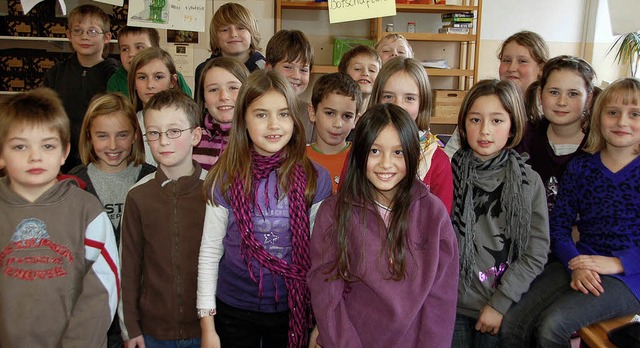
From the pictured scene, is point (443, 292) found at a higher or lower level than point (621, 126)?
lower

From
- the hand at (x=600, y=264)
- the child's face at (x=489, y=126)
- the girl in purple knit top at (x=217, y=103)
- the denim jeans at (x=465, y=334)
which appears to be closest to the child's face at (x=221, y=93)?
the girl in purple knit top at (x=217, y=103)

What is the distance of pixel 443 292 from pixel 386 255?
207mm

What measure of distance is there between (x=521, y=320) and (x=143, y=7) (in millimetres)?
3010

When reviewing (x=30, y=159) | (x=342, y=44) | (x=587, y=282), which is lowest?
(x=587, y=282)

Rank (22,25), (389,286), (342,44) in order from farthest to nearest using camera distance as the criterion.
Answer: (342,44)
(22,25)
(389,286)

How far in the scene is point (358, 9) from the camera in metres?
2.95

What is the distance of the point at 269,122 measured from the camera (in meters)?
1.56

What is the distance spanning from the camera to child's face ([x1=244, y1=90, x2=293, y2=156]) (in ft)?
5.13

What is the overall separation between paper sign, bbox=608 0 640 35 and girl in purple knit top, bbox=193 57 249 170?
9.94ft

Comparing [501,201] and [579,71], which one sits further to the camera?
[579,71]

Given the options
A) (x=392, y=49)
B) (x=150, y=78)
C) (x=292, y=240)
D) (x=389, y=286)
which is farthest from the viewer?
(x=392, y=49)

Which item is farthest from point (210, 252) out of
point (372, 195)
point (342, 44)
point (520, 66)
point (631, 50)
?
point (631, 50)

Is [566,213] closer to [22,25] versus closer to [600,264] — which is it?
[600,264]

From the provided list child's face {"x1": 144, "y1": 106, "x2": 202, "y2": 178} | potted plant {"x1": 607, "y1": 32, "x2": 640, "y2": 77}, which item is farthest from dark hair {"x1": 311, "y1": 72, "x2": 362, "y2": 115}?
potted plant {"x1": 607, "y1": 32, "x2": 640, "y2": 77}
